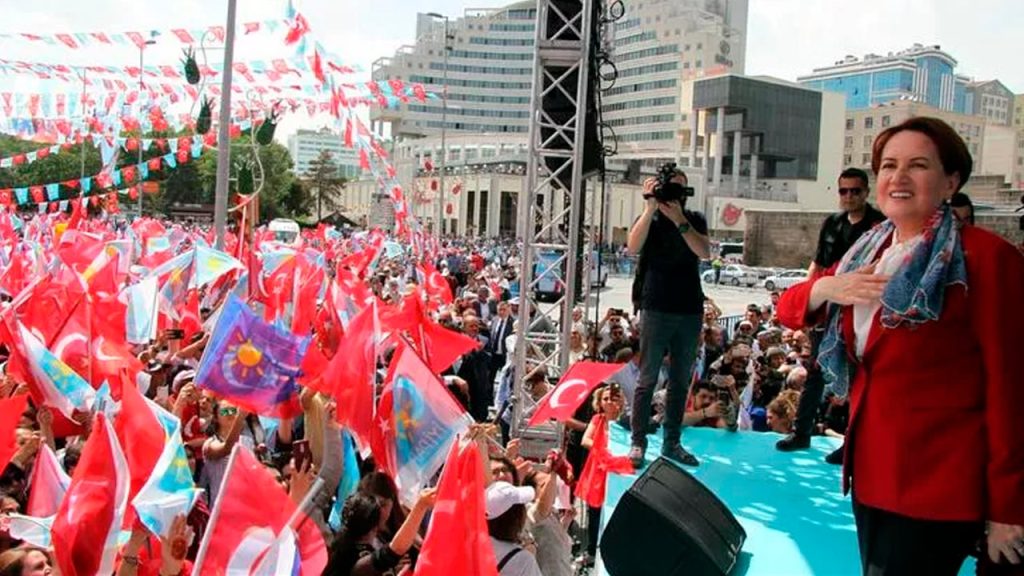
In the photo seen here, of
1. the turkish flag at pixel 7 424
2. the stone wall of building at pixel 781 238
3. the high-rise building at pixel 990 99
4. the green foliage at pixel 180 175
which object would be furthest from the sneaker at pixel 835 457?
the high-rise building at pixel 990 99

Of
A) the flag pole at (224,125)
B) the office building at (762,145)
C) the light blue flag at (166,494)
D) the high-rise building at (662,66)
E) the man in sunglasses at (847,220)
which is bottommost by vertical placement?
the light blue flag at (166,494)

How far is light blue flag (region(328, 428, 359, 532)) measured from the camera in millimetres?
4957

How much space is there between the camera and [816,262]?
4.51m

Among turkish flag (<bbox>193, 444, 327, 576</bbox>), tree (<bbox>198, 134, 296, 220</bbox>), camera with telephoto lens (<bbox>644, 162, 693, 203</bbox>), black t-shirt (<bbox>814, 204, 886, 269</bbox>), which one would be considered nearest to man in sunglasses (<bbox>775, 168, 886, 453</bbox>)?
black t-shirt (<bbox>814, 204, 886, 269</bbox>)

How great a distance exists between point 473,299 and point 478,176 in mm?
61648

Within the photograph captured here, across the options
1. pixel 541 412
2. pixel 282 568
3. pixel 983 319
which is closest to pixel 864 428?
pixel 983 319

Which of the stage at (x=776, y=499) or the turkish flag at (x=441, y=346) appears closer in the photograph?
the stage at (x=776, y=499)

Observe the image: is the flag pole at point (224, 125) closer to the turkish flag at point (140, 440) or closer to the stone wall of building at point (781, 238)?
the turkish flag at point (140, 440)

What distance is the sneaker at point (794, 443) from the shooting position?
5.74 metres

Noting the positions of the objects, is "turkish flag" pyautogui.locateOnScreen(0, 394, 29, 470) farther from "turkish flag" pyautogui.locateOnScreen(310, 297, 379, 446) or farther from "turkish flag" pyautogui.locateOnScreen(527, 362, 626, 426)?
"turkish flag" pyautogui.locateOnScreen(527, 362, 626, 426)

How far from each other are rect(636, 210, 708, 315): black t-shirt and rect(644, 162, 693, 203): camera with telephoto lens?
18 centimetres

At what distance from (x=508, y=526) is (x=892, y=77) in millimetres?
158343

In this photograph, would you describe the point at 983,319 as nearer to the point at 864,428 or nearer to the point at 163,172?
the point at 864,428

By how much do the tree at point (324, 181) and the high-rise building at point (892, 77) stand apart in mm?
88381
